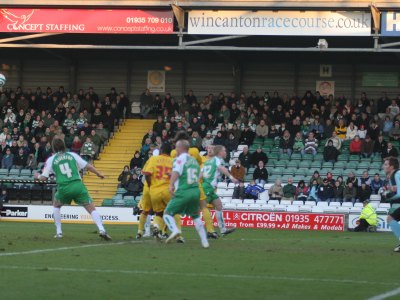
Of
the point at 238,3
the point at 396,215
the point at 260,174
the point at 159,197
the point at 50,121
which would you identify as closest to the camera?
the point at 396,215

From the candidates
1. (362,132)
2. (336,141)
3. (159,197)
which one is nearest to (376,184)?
(336,141)

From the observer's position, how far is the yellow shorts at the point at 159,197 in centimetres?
1739

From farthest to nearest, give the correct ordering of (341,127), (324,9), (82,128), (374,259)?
(82,128)
(341,127)
(324,9)
(374,259)

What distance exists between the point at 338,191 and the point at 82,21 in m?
11.0

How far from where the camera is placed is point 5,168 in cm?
3691

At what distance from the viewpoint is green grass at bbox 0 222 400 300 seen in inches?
413

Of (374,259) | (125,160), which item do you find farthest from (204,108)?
(374,259)

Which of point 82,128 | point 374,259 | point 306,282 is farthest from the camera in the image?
point 82,128

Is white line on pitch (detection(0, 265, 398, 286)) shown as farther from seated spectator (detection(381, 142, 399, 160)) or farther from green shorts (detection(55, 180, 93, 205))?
seated spectator (detection(381, 142, 399, 160))

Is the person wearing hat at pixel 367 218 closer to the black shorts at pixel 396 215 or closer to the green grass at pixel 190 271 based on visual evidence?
the green grass at pixel 190 271

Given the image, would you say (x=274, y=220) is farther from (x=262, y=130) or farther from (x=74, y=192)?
(x=74, y=192)

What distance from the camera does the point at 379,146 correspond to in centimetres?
3412

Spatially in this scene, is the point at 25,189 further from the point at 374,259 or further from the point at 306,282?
the point at 306,282

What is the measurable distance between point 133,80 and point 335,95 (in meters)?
9.27
